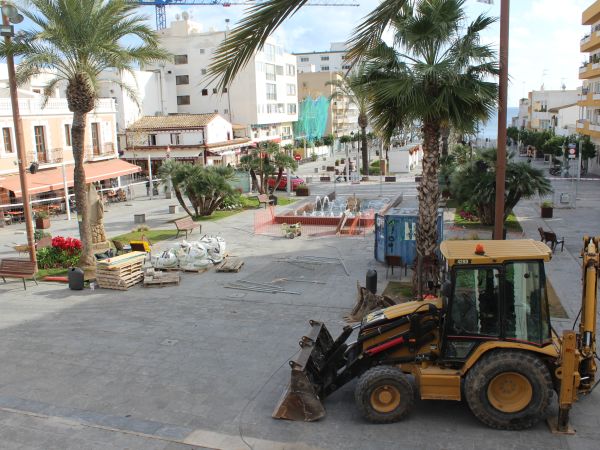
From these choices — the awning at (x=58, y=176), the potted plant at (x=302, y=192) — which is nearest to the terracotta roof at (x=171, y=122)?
the awning at (x=58, y=176)

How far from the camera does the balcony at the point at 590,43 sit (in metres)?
46.1

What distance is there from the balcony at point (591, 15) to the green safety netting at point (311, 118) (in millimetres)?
37329

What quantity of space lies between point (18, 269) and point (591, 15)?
1822 inches

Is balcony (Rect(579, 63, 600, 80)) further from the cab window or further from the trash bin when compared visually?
the cab window

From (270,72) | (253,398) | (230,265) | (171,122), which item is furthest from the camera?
(270,72)

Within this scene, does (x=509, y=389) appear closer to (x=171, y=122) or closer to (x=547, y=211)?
(x=547, y=211)

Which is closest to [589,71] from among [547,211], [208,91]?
[547,211]

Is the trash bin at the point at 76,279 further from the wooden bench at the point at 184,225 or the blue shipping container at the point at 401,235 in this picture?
the blue shipping container at the point at 401,235

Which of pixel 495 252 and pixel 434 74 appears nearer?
pixel 495 252

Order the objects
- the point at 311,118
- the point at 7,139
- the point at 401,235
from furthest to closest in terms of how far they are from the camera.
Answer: the point at 311,118, the point at 7,139, the point at 401,235

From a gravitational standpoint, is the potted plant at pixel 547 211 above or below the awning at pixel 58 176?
below

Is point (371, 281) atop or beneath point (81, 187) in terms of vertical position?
beneath

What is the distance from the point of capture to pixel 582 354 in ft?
26.6

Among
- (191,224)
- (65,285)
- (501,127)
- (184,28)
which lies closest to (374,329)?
(501,127)
